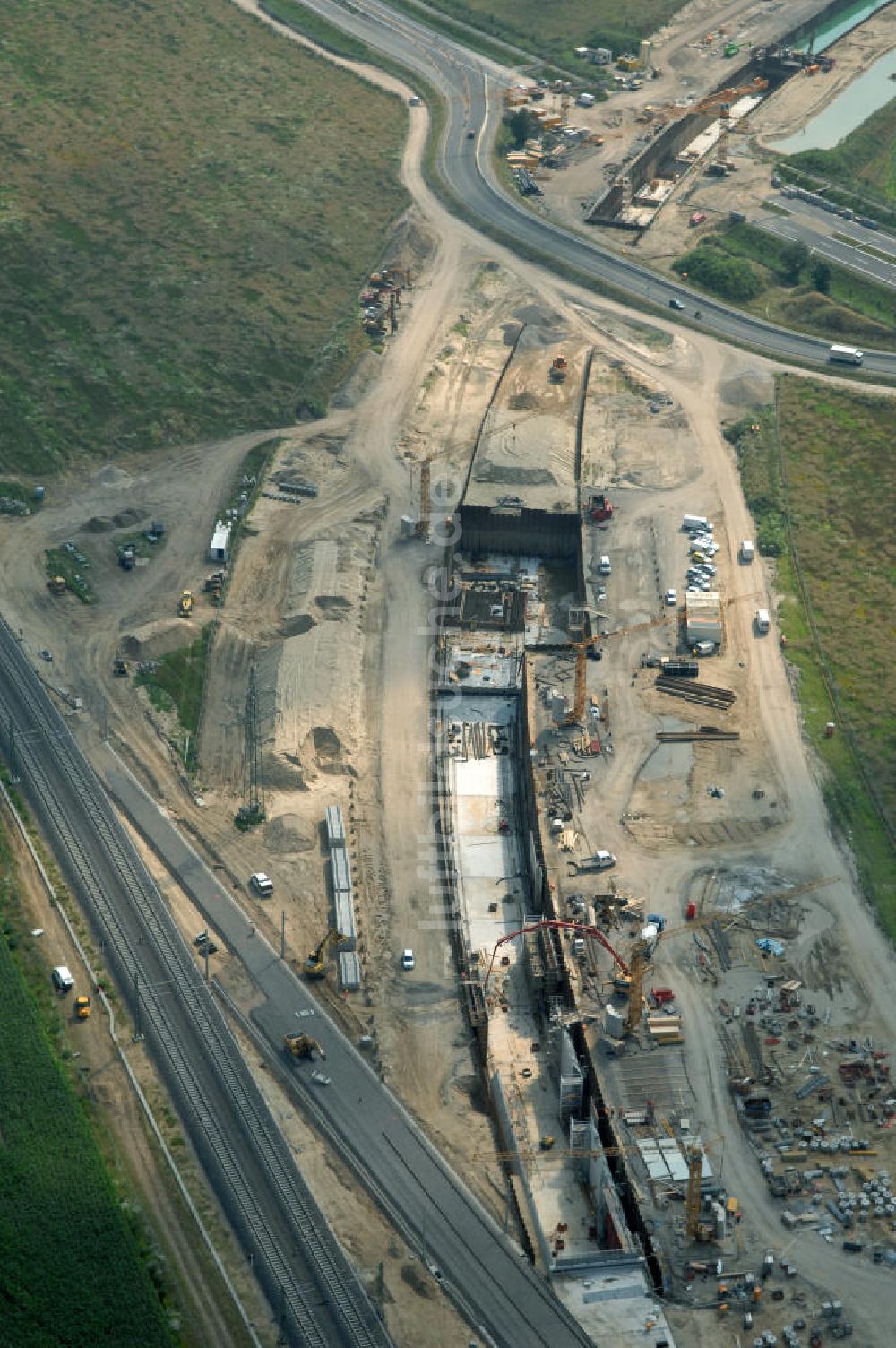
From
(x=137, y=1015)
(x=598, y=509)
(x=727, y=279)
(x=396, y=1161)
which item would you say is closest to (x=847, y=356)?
(x=727, y=279)

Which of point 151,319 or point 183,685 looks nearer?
point 183,685

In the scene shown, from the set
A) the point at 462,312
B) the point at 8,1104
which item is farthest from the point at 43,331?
the point at 8,1104

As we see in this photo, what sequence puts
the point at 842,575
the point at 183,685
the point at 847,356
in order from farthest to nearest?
the point at 847,356, the point at 842,575, the point at 183,685

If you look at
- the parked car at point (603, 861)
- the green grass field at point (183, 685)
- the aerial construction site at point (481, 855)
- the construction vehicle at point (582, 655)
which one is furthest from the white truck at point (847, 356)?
the parked car at point (603, 861)

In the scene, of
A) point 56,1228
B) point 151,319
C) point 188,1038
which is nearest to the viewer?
point 56,1228

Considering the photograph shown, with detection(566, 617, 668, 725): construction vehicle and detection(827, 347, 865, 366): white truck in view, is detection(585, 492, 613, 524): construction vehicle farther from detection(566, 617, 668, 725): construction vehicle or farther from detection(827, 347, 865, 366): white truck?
detection(827, 347, 865, 366): white truck

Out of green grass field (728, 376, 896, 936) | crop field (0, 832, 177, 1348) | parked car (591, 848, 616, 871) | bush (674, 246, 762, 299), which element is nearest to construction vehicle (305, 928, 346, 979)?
crop field (0, 832, 177, 1348)

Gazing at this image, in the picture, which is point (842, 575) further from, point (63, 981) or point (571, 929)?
point (63, 981)
